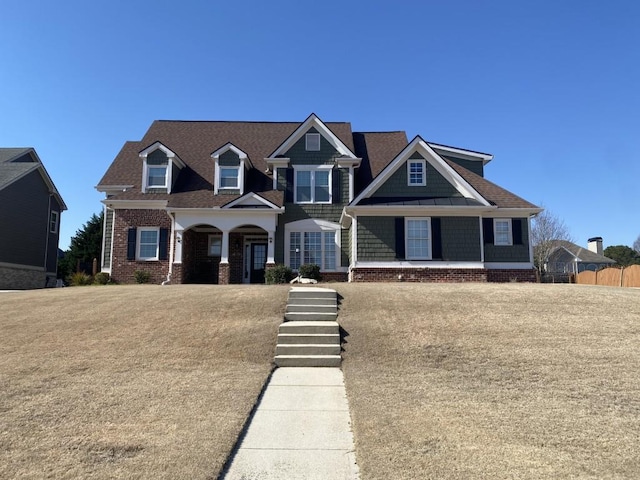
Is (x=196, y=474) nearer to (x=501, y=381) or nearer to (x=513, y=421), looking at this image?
(x=513, y=421)

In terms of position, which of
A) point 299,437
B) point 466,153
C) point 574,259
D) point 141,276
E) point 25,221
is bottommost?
point 299,437

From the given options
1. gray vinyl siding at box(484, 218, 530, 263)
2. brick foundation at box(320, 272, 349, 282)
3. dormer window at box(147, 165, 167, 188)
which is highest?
dormer window at box(147, 165, 167, 188)

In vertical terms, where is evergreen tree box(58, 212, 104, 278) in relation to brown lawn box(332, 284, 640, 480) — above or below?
above

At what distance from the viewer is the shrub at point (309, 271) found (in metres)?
19.7

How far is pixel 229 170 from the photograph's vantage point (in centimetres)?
2259

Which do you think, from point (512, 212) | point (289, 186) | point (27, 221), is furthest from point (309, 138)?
point (27, 221)

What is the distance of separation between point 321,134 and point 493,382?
54.7ft

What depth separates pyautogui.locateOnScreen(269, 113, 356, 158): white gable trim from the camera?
22094 millimetres

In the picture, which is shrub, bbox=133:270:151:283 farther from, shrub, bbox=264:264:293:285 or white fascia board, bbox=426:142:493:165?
white fascia board, bbox=426:142:493:165

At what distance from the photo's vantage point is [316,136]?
73.3 ft

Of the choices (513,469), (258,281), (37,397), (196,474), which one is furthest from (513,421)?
(258,281)

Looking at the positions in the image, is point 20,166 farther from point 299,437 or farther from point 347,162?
point 299,437

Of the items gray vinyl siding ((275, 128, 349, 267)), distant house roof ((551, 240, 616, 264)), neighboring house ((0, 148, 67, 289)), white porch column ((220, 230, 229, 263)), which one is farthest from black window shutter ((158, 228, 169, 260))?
distant house roof ((551, 240, 616, 264))

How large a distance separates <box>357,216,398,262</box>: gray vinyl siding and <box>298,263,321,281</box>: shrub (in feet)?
6.48
